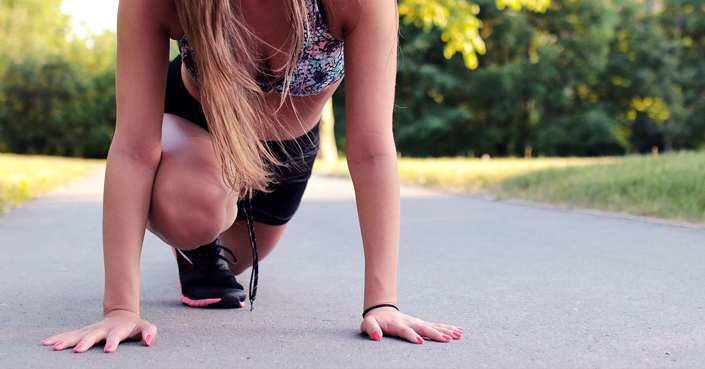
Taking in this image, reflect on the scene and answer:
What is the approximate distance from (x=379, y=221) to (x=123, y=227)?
694 millimetres

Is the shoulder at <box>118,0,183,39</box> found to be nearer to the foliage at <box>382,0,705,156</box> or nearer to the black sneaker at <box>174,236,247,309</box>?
the black sneaker at <box>174,236,247,309</box>

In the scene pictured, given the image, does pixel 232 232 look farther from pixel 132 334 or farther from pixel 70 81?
pixel 70 81

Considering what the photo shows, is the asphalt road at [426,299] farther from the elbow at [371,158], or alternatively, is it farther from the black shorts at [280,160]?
the elbow at [371,158]

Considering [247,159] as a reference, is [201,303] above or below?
below

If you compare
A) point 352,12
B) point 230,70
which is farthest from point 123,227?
point 352,12

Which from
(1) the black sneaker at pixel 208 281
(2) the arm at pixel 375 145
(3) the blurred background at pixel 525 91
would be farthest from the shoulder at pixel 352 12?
(3) the blurred background at pixel 525 91

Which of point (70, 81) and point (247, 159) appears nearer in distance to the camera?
point (247, 159)

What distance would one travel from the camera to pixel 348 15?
170 cm

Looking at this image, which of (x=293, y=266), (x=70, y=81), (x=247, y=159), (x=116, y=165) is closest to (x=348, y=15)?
(x=247, y=159)

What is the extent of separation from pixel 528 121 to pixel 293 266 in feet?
89.2

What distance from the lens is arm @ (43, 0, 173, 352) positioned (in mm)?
1633

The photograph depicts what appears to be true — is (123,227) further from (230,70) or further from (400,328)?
(400,328)

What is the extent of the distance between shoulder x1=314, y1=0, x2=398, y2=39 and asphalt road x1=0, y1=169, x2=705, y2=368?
2.82 ft

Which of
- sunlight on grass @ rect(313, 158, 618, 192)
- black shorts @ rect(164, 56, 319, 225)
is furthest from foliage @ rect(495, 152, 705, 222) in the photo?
black shorts @ rect(164, 56, 319, 225)
